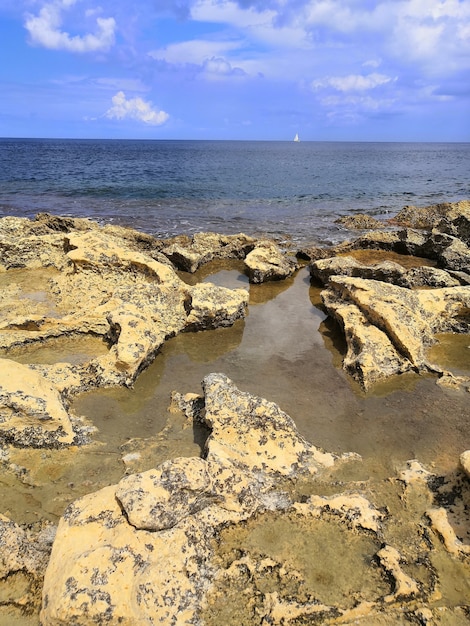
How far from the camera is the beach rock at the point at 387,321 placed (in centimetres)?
658

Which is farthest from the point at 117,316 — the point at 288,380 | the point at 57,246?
the point at 57,246

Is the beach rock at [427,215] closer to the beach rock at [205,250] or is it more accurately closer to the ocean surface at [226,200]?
the ocean surface at [226,200]

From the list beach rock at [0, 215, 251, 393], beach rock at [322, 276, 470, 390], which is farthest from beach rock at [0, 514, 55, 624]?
beach rock at [322, 276, 470, 390]

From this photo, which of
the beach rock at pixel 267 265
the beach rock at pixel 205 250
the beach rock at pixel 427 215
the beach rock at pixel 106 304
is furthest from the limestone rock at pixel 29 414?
the beach rock at pixel 427 215

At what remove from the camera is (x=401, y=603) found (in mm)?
3068

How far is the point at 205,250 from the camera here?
1256cm

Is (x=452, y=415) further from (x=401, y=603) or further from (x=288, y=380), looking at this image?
(x=401, y=603)

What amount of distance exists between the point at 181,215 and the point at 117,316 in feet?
52.3

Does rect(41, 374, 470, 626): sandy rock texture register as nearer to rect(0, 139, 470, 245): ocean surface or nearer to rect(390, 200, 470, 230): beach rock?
rect(0, 139, 470, 245): ocean surface

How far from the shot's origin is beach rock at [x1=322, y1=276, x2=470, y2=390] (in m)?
6.58

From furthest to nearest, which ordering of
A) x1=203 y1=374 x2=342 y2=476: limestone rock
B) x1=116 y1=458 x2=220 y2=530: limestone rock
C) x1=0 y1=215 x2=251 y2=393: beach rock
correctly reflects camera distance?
x1=0 y1=215 x2=251 y2=393: beach rock → x1=203 y1=374 x2=342 y2=476: limestone rock → x1=116 y1=458 x2=220 y2=530: limestone rock

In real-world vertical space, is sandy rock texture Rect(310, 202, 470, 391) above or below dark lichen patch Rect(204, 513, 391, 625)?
above

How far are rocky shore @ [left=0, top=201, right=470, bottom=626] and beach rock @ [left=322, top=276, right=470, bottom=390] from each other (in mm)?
34

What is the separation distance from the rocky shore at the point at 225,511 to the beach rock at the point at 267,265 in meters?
3.19
